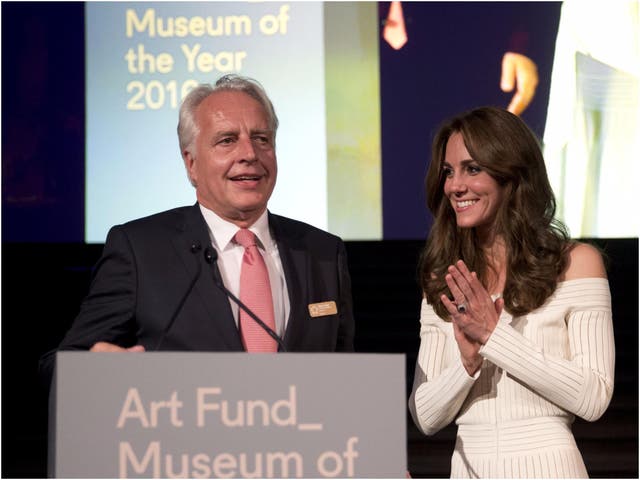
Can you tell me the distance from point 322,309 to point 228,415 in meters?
0.61

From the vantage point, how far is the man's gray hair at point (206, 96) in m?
2.12

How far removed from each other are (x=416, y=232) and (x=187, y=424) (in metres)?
4.36

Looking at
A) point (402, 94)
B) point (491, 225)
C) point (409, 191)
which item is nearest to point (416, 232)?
point (409, 191)

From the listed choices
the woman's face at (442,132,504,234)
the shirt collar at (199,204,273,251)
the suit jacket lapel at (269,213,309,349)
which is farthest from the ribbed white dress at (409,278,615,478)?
the shirt collar at (199,204,273,251)

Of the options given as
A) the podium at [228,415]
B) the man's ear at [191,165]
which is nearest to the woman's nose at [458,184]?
the man's ear at [191,165]

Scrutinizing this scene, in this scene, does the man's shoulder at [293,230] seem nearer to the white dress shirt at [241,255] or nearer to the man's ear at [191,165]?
the white dress shirt at [241,255]

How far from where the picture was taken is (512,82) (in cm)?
562

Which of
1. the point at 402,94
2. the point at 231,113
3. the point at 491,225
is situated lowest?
the point at 491,225

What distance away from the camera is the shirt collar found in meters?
2.09

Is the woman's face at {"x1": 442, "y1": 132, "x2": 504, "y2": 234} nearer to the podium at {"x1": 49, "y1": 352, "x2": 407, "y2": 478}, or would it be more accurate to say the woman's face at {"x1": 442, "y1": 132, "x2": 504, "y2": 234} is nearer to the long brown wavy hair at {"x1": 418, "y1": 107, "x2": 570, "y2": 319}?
the long brown wavy hair at {"x1": 418, "y1": 107, "x2": 570, "y2": 319}

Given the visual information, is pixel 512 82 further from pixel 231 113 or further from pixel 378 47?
pixel 231 113

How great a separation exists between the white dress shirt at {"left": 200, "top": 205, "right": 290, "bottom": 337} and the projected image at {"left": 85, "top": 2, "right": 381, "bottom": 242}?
2940 millimetres

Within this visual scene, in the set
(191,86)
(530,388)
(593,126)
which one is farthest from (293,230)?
(593,126)

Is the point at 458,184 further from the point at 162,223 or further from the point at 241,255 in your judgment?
the point at 162,223
